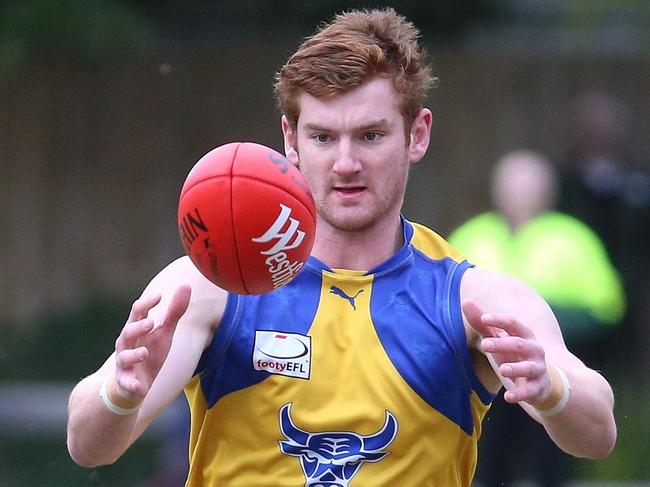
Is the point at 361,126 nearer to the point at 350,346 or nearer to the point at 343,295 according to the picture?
the point at 343,295

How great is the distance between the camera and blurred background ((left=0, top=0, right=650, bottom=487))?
37.9 feet

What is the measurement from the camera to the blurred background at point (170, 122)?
37.9 feet

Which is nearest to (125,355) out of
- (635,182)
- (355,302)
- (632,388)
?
(355,302)

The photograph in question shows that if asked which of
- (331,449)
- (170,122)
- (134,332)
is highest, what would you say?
(134,332)

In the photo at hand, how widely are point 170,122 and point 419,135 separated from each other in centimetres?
927

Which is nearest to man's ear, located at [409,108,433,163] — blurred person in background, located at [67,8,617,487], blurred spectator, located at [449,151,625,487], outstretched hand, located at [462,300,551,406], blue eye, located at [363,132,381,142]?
blurred person in background, located at [67,8,617,487]

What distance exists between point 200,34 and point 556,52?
327 centimetres

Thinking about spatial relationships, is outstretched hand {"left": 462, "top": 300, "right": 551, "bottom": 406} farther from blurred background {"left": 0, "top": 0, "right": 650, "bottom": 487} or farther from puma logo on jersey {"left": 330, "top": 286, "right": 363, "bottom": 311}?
blurred background {"left": 0, "top": 0, "right": 650, "bottom": 487}

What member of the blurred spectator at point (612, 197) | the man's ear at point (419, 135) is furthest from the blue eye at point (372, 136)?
the blurred spectator at point (612, 197)

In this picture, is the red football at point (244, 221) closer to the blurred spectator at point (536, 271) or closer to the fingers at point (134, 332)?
the fingers at point (134, 332)

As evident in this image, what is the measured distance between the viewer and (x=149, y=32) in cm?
1230

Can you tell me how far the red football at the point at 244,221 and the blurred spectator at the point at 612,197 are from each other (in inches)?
194

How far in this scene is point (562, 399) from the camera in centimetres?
362

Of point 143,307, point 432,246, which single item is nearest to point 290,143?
point 432,246
